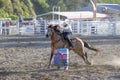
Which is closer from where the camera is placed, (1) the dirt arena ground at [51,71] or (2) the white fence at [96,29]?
(1) the dirt arena ground at [51,71]

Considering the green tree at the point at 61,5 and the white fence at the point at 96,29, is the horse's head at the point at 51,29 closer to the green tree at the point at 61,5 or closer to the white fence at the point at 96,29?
the white fence at the point at 96,29

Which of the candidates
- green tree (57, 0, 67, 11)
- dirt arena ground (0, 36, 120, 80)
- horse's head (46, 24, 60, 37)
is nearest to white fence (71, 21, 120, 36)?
dirt arena ground (0, 36, 120, 80)

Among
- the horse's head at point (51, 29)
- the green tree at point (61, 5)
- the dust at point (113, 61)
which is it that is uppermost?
the green tree at point (61, 5)

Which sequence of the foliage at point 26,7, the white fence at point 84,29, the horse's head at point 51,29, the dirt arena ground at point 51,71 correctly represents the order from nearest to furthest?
the dirt arena ground at point 51,71
the horse's head at point 51,29
the white fence at point 84,29
the foliage at point 26,7

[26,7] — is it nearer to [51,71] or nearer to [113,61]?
[113,61]

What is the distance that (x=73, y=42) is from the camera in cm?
1440

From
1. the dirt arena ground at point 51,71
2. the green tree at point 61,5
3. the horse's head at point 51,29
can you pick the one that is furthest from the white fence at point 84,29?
the green tree at point 61,5

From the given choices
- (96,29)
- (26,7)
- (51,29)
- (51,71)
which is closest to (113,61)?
(51,29)

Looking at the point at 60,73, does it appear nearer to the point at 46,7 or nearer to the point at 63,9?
the point at 46,7

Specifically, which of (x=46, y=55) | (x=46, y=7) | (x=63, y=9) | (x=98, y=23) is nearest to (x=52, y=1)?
(x=63, y=9)

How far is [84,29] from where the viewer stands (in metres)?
35.9

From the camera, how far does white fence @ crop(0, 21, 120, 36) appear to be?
35531mm

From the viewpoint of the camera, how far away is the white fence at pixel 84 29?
35.5 metres

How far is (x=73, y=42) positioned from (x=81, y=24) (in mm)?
21872
